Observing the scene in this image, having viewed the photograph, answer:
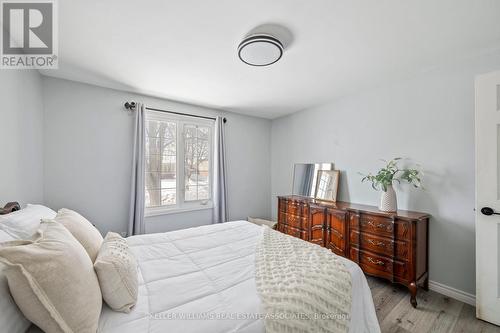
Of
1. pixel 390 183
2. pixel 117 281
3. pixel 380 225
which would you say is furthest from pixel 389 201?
pixel 117 281

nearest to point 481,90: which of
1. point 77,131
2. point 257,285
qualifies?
point 257,285

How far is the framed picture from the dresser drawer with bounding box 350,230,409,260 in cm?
76

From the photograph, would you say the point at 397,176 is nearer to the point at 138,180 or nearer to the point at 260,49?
the point at 260,49

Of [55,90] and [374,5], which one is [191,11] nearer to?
[374,5]

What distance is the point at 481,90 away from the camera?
1.84m

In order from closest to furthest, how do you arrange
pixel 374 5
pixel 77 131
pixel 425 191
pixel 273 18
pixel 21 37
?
pixel 374 5 < pixel 273 18 < pixel 21 37 < pixel 425 191 < pixel 77 131

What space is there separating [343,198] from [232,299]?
2.55 m

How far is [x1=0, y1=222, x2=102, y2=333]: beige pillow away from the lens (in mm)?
743

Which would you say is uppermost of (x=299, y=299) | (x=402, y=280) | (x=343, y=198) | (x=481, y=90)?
(x=481, y=90)

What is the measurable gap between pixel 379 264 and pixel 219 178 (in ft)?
8.32

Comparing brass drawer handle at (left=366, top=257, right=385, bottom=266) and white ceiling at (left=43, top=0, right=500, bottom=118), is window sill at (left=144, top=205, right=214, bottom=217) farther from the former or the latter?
brass drawer handle at (left=366, top=257, right=385, bottom=266)

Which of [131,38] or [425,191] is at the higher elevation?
[131,38]

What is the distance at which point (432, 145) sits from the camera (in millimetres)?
2332

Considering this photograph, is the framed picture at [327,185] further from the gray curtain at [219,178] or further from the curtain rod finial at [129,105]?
the curtain rod finial at [129,105]
